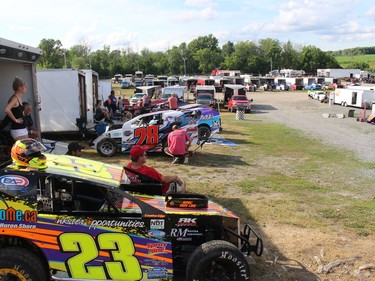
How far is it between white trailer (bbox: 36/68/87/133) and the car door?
11072 millimetres

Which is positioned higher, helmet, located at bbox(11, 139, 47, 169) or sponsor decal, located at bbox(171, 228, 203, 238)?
helmet, located at bbox(11, 139, 47, 169)

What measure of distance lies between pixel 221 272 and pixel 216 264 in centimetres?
13

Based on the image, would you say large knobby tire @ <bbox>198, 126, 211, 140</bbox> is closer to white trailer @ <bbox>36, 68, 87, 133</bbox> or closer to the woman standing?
white trailer @ <bbox>36, 68, 87, 133</bbox>

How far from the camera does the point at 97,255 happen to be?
4.34 meters

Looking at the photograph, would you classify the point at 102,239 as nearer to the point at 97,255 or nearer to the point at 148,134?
the point at 97,255

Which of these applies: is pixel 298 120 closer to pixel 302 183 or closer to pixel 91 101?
pixel 91 101

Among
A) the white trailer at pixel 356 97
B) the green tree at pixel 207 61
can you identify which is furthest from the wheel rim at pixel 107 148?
the green tree at pixel 207 61

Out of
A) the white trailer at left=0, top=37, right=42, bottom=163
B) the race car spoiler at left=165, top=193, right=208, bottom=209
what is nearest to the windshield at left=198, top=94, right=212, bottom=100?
the white trailer at left=0, top=37, right=42, bottom=163

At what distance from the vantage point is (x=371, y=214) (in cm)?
771

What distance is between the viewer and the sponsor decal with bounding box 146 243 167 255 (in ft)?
14.6

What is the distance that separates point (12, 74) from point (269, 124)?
15.7 metres

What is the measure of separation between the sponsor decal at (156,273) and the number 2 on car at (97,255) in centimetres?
10

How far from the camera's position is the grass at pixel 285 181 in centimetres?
760

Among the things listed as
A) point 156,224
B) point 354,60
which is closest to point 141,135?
point 156,224
